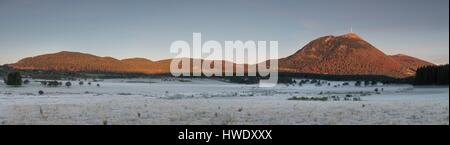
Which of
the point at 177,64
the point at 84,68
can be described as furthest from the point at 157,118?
the point at 84,68

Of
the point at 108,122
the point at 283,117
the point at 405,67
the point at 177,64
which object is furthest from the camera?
the point at 405,67

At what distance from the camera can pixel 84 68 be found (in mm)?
162000
